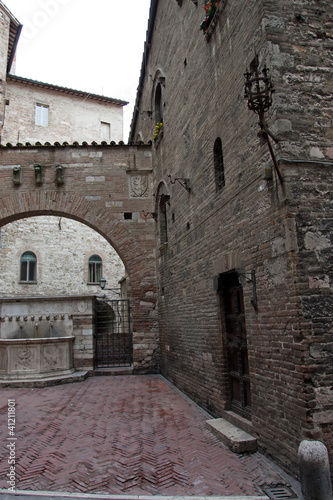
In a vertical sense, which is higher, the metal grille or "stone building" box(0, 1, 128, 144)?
"stone building" box(0, 1, 128, 144)

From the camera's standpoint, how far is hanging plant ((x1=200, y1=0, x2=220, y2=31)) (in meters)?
5.52

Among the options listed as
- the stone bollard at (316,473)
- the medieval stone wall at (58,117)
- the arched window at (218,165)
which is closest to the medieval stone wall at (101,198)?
the arched window at (218,165)

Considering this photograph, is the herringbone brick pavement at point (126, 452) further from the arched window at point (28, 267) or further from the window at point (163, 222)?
the arched window at point (28, 267)

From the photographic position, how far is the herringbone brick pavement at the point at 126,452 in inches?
138

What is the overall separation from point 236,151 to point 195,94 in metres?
2.39

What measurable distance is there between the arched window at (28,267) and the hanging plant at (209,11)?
1569 cm

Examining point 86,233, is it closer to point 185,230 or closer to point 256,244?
point 185,230

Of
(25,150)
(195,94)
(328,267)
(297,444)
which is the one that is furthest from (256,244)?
(25,150)

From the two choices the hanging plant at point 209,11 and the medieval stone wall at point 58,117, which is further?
the medieval stone wall at point 58,117

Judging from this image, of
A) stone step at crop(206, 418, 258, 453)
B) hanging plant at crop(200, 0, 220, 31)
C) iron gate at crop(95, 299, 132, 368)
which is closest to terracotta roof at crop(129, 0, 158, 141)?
hanging plant at crop(200, 0, 220, 31)

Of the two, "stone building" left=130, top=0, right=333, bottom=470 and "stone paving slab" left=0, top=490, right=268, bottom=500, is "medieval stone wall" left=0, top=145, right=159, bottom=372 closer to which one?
"stone building" left=130, top=0, right=333, bottom=470

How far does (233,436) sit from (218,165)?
3789 mm

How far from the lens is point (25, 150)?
10773mm

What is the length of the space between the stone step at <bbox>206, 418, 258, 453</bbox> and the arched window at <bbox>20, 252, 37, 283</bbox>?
51.9ft
